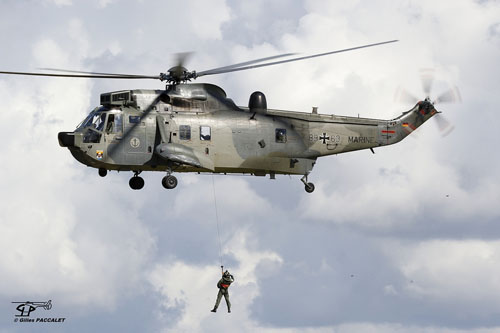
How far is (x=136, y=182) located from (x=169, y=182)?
9.75 ft

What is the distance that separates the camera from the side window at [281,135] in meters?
44.9

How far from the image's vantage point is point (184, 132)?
140 feet

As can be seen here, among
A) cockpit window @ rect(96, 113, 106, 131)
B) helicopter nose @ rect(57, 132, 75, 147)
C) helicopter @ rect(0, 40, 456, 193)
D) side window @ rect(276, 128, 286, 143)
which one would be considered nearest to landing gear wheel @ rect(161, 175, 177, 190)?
helicopter @ rect(0, 40, 456, 193)

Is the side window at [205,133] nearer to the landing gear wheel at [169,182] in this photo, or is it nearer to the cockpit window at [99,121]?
the landing gear wheel at [169,182]

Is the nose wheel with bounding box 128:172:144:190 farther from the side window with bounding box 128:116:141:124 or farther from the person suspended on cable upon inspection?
the person suspended on cable

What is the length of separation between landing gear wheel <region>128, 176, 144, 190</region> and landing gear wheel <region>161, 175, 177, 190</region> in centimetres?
263

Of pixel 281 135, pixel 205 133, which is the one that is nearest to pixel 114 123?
pixel 205 133

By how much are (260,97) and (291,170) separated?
13.7 ft

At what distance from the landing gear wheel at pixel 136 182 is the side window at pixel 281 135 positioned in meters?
7.35

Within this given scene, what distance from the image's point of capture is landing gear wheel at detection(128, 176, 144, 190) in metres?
44.3

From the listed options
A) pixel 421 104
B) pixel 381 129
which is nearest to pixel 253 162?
pixel 381 129

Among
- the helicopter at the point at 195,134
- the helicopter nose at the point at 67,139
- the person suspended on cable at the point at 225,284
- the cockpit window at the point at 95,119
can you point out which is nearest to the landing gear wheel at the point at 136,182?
the helicopter at the point at 195,134

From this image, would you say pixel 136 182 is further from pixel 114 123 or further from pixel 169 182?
pixel 114 123

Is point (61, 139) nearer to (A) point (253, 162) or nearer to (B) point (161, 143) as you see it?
(B) point (161, 143)
